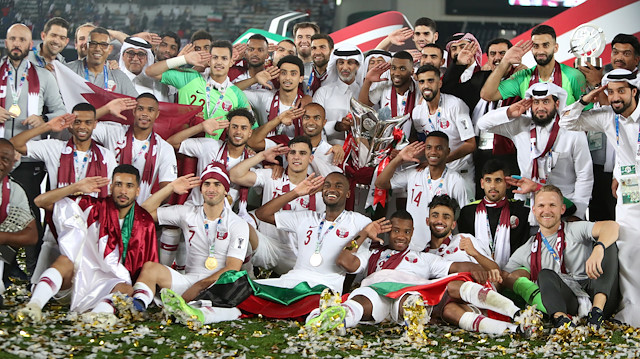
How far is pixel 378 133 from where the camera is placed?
6129 mm

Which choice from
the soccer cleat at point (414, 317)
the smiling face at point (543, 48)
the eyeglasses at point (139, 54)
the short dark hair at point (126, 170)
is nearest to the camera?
the soccer cleat at point (414, 317)

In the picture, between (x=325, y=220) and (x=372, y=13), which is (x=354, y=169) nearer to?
(x=325, y=220)

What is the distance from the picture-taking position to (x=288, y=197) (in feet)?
18.6

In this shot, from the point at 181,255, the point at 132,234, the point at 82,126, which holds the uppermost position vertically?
the point at 82,126

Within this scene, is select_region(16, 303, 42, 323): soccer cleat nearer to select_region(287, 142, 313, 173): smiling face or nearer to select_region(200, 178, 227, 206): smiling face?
select_region(200, 178, 227, 206): smiling face

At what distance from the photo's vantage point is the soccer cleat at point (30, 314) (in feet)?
14.7

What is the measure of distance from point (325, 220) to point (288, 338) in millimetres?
1170

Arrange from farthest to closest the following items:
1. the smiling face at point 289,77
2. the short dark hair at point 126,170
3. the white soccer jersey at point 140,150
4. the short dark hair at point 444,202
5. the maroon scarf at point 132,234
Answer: the smiling face at point 289,77, the white soccer jersey at point 140,150, the short dark hair at point 444,202, the short dark hair at point 126,170, the maroon scarf at point 132,234

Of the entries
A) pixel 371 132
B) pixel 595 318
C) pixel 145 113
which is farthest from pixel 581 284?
pixel 145 113

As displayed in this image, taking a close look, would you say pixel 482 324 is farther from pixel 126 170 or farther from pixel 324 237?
pixel 126 170

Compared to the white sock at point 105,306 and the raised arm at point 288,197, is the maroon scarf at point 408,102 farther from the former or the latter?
the white sock at point 105,306

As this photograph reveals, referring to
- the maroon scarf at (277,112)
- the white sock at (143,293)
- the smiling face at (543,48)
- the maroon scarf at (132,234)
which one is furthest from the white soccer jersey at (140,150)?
the smiling face at (543,48)

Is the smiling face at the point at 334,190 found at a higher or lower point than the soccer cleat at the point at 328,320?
higher

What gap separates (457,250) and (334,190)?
869mm
